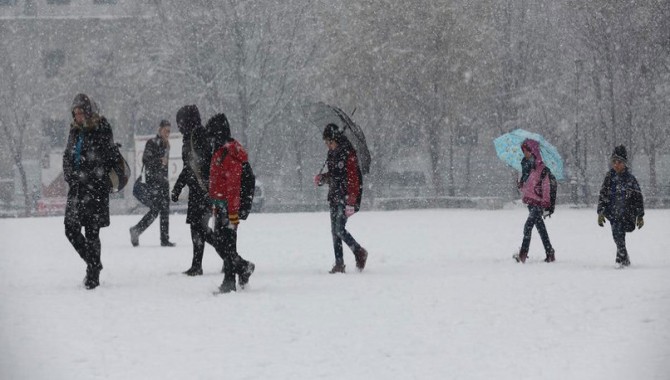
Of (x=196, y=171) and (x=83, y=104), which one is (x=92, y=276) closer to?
(x=196, y=171)

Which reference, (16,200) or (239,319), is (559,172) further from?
(16,200)

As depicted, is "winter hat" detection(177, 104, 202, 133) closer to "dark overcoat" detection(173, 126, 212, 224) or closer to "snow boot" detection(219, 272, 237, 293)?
"dark overcoat" detection(173, 126, 212, 224)

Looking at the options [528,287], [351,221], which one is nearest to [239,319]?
[528,287]

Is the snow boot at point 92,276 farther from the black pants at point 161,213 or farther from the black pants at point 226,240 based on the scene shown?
the black pants at point 161,213

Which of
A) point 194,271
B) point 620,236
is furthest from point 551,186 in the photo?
point 194,271

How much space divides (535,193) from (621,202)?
1141mm

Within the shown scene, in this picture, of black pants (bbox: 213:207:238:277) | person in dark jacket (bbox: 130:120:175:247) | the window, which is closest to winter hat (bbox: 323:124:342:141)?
black pants (bbox: 213:207:238:277)

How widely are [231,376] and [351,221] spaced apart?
18410 mm

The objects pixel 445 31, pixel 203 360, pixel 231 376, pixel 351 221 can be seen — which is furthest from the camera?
pixel 445 31

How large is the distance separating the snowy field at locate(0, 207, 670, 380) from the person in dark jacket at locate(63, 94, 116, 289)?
43 centimetres

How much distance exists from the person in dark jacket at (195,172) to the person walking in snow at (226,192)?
338 mm

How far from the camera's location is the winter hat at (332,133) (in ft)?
38.5

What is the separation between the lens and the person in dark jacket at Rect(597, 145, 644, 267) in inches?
493

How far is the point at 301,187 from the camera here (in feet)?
156
